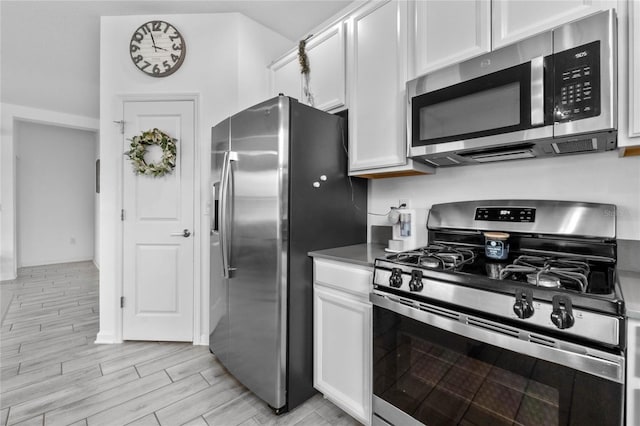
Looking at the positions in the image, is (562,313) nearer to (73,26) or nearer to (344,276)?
(344,276)

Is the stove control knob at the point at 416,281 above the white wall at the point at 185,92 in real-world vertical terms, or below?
below

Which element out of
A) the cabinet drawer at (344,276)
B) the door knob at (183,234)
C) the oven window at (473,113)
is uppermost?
the oven window at (473,113)

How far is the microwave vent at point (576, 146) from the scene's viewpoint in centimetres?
122

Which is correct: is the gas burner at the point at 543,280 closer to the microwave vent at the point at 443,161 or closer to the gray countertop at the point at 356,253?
the gray countertop at the point at 356,253

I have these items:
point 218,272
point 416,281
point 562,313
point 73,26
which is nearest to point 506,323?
point 562,313

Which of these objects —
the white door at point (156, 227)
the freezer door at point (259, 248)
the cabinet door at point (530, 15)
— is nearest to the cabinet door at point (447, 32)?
the cabinet door at point (530, 15)

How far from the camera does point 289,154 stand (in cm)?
165

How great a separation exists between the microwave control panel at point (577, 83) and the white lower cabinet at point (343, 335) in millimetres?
1024

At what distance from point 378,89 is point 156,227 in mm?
2168

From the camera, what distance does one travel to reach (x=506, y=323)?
999 millimetres

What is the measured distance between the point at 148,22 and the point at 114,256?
6.83ft

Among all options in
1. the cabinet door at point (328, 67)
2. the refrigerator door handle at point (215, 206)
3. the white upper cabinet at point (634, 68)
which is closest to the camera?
the white upper cabinet at point (634, 68)

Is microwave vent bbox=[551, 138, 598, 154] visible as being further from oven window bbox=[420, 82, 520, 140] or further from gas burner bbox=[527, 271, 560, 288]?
gas burner bbox=[527, 271, 560, 288]

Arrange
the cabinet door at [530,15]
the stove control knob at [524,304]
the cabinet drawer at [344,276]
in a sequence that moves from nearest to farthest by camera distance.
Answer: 1. the stove control knob at [524,304]
2. the cabinet door at [530,15]
3. the cabinet drawer at [344,276]
